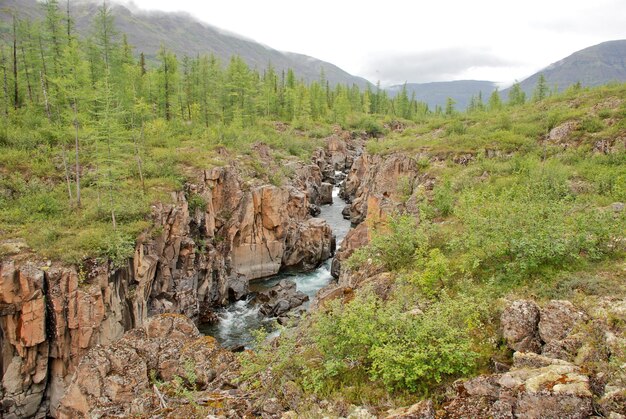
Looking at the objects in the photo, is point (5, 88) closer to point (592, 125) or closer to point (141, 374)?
point (141, 374)

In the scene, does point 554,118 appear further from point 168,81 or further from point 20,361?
point 168,81

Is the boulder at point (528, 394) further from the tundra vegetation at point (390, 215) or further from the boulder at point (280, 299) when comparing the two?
the boulder at point (280, 299)

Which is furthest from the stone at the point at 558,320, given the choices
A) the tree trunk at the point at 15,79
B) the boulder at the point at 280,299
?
the tree trunk at the point at 15,79

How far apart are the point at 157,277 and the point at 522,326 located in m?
23.5

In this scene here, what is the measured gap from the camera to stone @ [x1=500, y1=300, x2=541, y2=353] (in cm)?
852

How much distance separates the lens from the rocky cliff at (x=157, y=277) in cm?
1889

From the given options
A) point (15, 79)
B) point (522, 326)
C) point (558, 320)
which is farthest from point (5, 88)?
point (558, 320)

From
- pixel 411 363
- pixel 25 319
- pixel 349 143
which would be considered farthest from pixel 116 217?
pixel 349 143

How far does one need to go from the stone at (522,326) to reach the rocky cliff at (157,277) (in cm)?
1989

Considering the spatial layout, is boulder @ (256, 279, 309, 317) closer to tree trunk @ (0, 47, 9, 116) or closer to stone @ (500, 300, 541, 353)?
stone @ (500, 300, 541, 353)

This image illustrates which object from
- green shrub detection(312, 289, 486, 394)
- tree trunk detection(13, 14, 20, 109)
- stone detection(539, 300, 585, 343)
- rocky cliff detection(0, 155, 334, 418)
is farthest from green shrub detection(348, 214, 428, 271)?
tree trunk detection(13, 14, 20, 109)

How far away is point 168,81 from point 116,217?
33.3 m

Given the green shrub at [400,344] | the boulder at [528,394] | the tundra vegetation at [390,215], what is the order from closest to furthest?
the boulder at [528,394], the green shrub at [400,344], the tundra vegetation at [390,215]

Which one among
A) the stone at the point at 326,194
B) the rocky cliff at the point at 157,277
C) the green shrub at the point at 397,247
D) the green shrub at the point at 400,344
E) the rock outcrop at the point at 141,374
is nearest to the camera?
the green shrub at the point at 400,344
